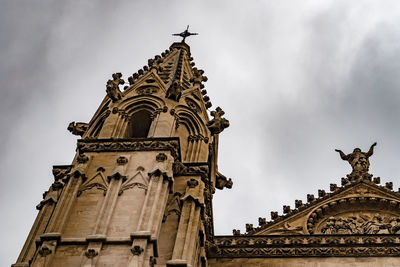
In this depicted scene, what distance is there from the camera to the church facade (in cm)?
1873

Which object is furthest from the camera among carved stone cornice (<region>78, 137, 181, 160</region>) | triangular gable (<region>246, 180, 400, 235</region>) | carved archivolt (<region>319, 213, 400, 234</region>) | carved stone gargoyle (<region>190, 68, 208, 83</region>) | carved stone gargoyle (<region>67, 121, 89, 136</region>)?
carved stone gargoyle (<region>190, 68, 208, 83</region>)

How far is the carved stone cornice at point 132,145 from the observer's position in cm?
2192

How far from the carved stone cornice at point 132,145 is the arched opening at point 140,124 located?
2.59 meters

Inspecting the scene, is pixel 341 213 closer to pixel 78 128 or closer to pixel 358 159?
pixel 358 159

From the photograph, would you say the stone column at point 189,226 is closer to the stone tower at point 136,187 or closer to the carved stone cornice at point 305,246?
the stone tower at point 136,187

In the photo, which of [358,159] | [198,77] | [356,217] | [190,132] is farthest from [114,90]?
[356,217]

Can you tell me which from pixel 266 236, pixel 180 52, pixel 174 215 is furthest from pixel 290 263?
pixel 180 52

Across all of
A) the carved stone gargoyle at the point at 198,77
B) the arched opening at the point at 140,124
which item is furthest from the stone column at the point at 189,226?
the carved stone gargoyle at the point at 198,77

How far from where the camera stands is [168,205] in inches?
830

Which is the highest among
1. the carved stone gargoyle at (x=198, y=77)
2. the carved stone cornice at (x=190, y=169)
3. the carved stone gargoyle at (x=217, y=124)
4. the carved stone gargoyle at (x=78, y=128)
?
the carved stone gargoyle at (x=198, y=77)

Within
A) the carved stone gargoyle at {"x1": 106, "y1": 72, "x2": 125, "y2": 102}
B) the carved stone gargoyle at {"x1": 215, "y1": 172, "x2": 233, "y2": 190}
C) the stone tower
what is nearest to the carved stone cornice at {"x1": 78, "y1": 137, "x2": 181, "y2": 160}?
the stone tower

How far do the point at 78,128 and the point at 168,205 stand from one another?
6.09m

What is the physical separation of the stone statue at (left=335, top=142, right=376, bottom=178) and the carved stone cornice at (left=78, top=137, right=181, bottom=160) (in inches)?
242

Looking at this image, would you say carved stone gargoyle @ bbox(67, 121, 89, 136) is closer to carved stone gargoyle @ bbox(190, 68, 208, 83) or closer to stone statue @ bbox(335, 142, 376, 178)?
→ carved stone gargoyle @ bbox(190, 68, 208, 83)
